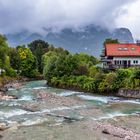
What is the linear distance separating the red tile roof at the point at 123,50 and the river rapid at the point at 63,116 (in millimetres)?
21035

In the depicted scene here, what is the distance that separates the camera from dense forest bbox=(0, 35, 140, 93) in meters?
60.8

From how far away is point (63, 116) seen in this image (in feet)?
132

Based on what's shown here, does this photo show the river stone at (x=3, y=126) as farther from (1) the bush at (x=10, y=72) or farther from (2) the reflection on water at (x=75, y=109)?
(1) the bush at (x=10, y=72)

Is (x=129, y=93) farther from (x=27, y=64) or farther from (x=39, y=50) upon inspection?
(x=39, y=50)

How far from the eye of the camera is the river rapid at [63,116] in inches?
1264

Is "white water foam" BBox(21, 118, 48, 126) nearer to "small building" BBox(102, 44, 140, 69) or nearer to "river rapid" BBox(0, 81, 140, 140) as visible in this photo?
"river rapid" BBox(0, 81, 140, 140)

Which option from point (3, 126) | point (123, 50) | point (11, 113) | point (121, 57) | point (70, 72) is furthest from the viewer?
point (123, 50)

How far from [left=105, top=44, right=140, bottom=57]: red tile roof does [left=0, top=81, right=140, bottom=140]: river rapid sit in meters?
21.0

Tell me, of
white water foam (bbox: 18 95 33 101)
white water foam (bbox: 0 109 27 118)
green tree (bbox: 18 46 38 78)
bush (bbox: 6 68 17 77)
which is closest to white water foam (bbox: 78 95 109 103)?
white water foam (bbox: 18 95 33 101)

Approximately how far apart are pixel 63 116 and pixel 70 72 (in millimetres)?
35660

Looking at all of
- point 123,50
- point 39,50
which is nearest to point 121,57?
point 123,50

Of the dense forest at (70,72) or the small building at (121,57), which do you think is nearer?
the dense forest at (70,72)

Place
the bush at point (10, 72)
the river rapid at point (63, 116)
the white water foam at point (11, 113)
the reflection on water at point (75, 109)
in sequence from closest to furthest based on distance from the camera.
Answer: the river rapid at point (63, 116) → the reflection on water at point (75, 109) → the white water foam at point (11, 113) → the bush at point (10, 72)

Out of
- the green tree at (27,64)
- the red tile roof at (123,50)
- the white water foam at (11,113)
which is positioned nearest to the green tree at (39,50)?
the green tree at (27,64)
